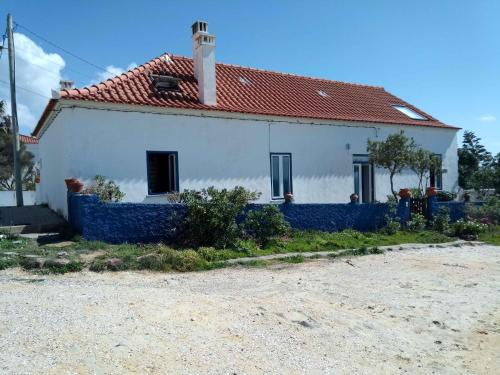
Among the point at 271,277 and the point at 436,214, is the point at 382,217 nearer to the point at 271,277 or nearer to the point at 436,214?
the point at 436,214

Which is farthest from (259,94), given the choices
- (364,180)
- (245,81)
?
(364,180)

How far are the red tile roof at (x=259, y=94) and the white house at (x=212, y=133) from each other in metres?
0.06

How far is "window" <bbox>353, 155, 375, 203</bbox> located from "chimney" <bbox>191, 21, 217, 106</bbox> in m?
6.68

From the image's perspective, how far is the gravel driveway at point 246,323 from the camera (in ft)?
15.1

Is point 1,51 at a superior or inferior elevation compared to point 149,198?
superior

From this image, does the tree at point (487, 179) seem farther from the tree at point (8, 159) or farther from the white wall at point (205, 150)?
the tree at point (8, 159)

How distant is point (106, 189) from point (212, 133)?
3765 mm

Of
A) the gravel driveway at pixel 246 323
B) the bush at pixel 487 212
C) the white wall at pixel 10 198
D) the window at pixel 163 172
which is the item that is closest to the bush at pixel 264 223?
the gravel driveway at pixel 246 323

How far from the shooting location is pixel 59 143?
42.1 feet

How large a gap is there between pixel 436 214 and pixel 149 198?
9837mm

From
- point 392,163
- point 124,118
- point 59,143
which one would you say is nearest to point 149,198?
point 124,118

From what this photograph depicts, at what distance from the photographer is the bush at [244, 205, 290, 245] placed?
11156mm

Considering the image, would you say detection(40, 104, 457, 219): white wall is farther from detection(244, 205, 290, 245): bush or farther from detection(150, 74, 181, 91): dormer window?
detection(244, 205, 290, 245): bush

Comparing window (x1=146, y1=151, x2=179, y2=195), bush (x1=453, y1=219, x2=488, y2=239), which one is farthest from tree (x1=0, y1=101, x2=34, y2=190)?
bush (x1=453, y1=219, x2=488, y2=239)
